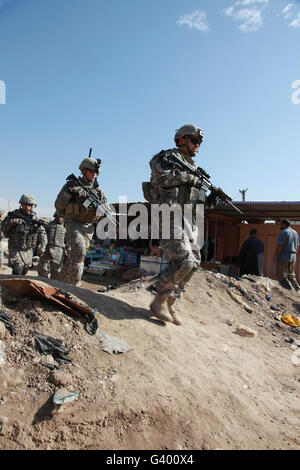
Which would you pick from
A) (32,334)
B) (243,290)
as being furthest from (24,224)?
(243,290)

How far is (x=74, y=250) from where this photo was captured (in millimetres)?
4926

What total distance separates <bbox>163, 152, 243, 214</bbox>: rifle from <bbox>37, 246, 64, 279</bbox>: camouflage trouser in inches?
184

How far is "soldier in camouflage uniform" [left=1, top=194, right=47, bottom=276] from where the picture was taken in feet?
19.9

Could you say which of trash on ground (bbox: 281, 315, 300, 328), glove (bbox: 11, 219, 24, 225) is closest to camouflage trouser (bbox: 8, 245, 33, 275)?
glove (bbox: 11, 219, 24, 225)

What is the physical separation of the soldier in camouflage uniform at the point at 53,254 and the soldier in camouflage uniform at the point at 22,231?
1058 millimetres

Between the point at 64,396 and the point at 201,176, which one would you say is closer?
the point at 64,396

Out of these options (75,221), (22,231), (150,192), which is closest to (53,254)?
(22,231)

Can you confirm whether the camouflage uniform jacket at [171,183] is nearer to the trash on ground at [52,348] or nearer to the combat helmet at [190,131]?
the combat helmet at [190,131]

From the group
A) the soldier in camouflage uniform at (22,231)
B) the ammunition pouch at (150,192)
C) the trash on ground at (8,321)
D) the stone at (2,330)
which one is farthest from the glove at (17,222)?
the stone at (2,330)

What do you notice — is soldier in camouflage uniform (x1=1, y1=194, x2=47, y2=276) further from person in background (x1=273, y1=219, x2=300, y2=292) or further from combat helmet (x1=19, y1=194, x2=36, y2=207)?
person in background (x1=273, y1=219, x2=300, y2=292)

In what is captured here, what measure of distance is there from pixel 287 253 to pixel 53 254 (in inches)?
236

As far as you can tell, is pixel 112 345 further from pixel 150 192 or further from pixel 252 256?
pixel 252 256

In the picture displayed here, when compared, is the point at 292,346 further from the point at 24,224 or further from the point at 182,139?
the point at 24,224
